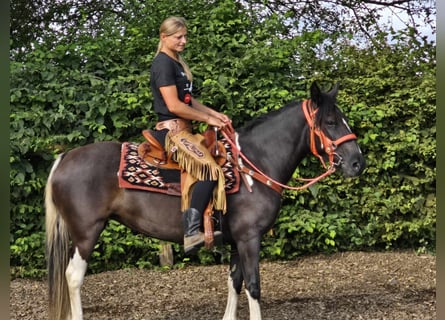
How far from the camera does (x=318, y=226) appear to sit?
6.25 m

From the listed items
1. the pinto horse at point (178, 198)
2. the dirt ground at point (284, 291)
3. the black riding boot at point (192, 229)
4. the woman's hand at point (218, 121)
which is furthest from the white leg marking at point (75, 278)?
the woman's hand at point (218, 121)

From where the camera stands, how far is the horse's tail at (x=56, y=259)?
3.89m

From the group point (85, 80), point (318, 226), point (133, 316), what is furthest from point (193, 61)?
point (133, 316)

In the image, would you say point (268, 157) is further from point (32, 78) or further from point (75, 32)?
point (75, 32)

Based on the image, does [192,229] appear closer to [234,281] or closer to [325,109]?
[234,281]

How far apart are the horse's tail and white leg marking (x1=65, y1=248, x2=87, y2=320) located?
3.9 inches

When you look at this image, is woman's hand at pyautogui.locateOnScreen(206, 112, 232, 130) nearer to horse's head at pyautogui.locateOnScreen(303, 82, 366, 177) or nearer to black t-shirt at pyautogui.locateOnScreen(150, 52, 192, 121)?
black t-shirt at pyautogui.locateOnScreen(150, 52, 192, 121)

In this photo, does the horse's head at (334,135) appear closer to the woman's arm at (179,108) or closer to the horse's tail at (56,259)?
the woman's arm at (179,108)

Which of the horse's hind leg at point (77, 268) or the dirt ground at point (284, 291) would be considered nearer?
the horse's hind leg at point (77, 268)

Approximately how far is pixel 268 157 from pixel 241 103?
2378 mm

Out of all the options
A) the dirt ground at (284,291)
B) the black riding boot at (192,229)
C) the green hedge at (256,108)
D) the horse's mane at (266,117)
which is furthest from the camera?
the green hedge at (256,108)

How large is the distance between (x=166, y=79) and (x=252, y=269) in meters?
1.49

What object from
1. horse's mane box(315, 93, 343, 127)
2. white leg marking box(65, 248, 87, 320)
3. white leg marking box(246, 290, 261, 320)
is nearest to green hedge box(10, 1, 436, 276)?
white leg marking box(65, 248, 87, 320)

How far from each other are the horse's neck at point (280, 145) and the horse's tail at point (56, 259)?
1512mm
